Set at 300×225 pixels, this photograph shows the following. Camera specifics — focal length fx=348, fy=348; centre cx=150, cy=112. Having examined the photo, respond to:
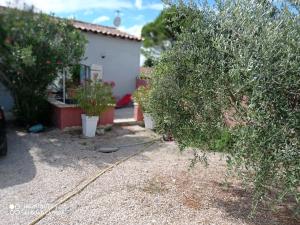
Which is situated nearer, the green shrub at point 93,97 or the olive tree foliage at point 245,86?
the olive tree foliage at point 245,86

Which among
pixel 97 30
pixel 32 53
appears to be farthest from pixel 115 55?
pixel 32 53

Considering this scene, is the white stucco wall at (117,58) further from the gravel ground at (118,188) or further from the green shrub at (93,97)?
the gravel ground at (118,188)

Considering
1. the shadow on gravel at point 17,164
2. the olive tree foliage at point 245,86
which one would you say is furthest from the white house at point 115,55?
the olive tree foliage at point 245,86

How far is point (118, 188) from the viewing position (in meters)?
5.61

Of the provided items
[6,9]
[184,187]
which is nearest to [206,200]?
[184,187]

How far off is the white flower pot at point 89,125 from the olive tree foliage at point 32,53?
1503 mm

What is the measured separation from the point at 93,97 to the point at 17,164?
282 cm

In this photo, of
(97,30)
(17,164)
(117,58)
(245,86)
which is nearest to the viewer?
(245,86)

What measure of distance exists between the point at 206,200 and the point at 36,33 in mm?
6145

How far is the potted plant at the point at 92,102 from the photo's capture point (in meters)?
8.93

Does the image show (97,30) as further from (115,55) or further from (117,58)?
(117,58)

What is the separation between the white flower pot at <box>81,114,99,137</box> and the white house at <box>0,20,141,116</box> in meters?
5.09

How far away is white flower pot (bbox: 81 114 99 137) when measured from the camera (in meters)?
8.96

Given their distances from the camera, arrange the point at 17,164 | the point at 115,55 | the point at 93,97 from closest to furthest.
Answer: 1. the point at 17,164
2. the point at 93,97
3. the point at 115,55
